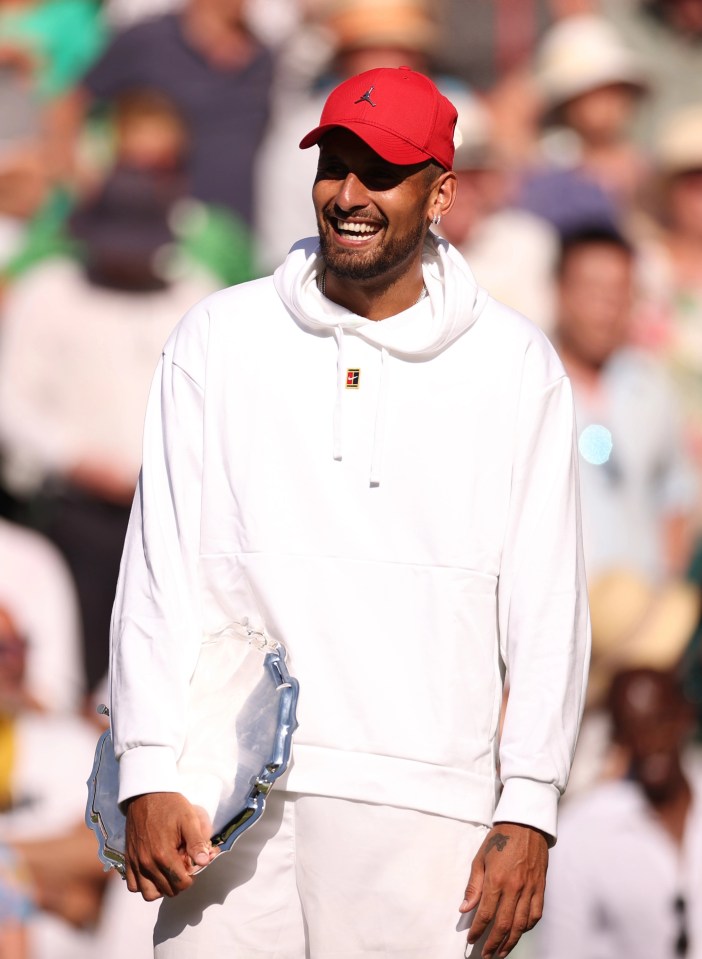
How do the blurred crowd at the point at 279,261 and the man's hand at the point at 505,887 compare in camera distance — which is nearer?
the man's hand at the point at 505,887

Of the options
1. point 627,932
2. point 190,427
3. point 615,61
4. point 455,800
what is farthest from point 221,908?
point 615,61

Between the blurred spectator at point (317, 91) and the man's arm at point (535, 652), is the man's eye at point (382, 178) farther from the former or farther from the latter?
the blurred spectator at point (317, 91)

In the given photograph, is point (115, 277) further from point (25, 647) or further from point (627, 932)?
point (627, 932)

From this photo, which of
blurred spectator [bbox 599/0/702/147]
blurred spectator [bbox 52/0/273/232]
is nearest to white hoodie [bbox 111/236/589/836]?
blurred spectator [bbox 52/0/273/232]

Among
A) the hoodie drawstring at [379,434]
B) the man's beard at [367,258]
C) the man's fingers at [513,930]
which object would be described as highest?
the man's beard at [367,258]

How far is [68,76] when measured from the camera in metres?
7.22

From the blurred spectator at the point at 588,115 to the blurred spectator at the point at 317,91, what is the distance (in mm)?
493

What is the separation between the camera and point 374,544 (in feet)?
9.20

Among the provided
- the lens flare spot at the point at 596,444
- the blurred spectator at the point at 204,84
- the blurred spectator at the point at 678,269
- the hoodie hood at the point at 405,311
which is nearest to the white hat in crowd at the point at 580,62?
the blurred spectator at the point at 678,269

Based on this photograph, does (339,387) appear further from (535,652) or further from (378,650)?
(535,652)

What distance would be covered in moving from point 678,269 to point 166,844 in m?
5.28

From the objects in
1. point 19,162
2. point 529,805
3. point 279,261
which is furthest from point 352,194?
point 19,162

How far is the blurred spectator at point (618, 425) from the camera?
21.1ft

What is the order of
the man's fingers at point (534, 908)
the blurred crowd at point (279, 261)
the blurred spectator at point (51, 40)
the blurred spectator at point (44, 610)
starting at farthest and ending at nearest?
the blurred spectator at point (51, 40) < the blurred spectator at point (44, 610) < the blurred crowd at point (279, 261) < the man's fingers at point (534, 908)
